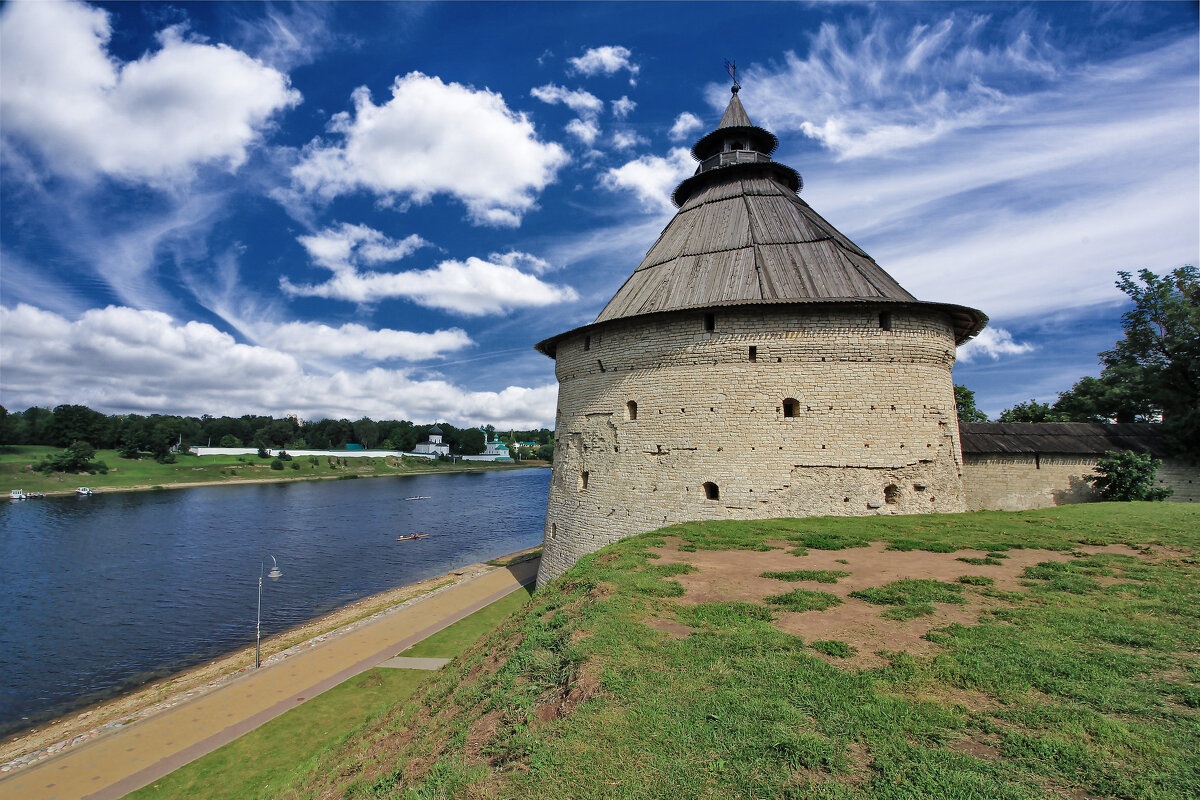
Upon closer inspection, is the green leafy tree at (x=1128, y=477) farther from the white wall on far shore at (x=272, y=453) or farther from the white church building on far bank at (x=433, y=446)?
the white church building on far bank at (x=433, y=446)

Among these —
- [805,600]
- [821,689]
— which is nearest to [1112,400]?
[805,600]

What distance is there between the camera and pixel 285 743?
359 inches

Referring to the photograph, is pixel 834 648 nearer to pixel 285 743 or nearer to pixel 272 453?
pixel 285 743

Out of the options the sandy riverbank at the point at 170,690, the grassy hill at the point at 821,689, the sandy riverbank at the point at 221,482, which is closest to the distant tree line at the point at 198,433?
the sandy riverbank at the point at 221,482

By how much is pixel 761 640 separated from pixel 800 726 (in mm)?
1362

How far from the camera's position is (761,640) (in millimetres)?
4965

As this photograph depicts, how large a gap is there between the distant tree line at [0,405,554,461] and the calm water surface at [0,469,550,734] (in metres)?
29.3

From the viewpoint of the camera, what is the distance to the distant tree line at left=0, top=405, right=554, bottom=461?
69.4m

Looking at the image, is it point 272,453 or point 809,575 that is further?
point 272,453

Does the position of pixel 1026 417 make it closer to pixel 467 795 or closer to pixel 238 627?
pixel 467 795

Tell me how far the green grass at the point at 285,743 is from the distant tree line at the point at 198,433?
77.1 meters

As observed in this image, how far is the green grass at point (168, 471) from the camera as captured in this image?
53156 mm

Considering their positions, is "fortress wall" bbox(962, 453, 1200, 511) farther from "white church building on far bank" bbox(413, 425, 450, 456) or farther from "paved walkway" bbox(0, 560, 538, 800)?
"white church building on far bank" bbox(413, 425, 450, 456)

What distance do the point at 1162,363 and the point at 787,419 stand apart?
16822mm
